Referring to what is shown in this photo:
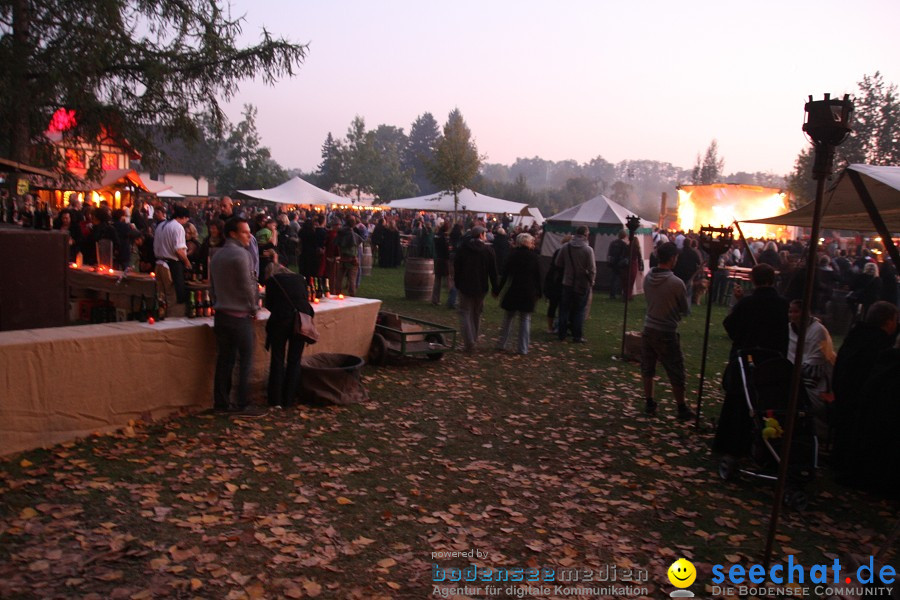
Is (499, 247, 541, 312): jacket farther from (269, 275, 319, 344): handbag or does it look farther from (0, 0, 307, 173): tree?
(0, 0, 307, 173): tree

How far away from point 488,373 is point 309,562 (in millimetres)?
5438

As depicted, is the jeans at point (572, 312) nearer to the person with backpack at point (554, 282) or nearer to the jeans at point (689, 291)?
the person with backpack at point (554, 282)

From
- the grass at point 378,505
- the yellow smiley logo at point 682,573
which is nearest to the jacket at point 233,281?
the grass at point 378,505

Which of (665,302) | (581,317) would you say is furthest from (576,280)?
(665,302)

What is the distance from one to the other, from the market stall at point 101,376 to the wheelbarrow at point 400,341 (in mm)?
2183

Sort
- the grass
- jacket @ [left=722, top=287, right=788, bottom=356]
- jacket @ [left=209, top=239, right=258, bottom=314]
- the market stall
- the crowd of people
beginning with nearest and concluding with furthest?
the grass → the market stall → the crowd of people → jacket @ [left=722, top=287, right=788, bottom=356] → jacket @ [left=209, top=239, right=258, bottom=314]

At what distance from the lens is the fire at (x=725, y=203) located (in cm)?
3328

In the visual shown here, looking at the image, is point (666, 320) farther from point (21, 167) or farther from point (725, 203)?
point (725, 203)

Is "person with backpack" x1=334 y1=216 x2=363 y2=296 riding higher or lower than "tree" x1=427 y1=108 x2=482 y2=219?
lower

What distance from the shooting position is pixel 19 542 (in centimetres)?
399

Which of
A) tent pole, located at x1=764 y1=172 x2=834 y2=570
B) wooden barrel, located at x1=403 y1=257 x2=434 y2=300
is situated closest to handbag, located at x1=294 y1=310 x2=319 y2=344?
tent pole, located at x1=764 y1=172 x2=834 y2=570

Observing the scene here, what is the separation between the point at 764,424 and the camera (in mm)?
5488

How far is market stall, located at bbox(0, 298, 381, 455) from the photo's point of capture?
5.22 meters

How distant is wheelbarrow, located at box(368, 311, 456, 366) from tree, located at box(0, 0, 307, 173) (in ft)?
33.0
